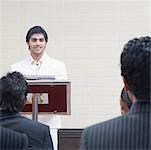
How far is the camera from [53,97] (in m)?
2.94

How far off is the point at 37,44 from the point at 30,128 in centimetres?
140

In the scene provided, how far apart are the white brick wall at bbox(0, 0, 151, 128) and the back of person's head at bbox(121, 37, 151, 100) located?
3143 mm

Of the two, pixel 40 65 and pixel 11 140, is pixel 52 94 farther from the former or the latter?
pixel 11 140

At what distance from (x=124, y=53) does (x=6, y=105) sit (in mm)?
895

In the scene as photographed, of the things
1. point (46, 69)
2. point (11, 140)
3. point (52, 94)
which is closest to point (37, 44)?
point (46, 69)

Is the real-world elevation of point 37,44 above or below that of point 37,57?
above

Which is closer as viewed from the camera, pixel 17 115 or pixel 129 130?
pixel 129 130

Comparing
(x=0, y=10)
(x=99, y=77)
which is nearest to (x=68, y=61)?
(x=99, y=77)

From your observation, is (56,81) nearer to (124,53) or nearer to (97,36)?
(124,53)

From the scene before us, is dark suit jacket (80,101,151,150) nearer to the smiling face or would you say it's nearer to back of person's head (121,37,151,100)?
back of person's head (121,37,151,100)

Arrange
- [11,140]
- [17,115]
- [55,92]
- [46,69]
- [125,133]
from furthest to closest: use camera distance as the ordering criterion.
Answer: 1. [46,69]
2. [55,92]
3. [17,115]
4. [11,140]
5. [125,133]

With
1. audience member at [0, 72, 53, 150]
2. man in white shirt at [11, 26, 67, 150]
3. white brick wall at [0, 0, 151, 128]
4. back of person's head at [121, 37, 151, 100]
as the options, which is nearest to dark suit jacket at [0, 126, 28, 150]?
audience member at [0, 72, 53, 150]

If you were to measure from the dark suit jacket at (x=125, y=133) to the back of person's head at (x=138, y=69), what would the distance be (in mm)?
46

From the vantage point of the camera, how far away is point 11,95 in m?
2.24
